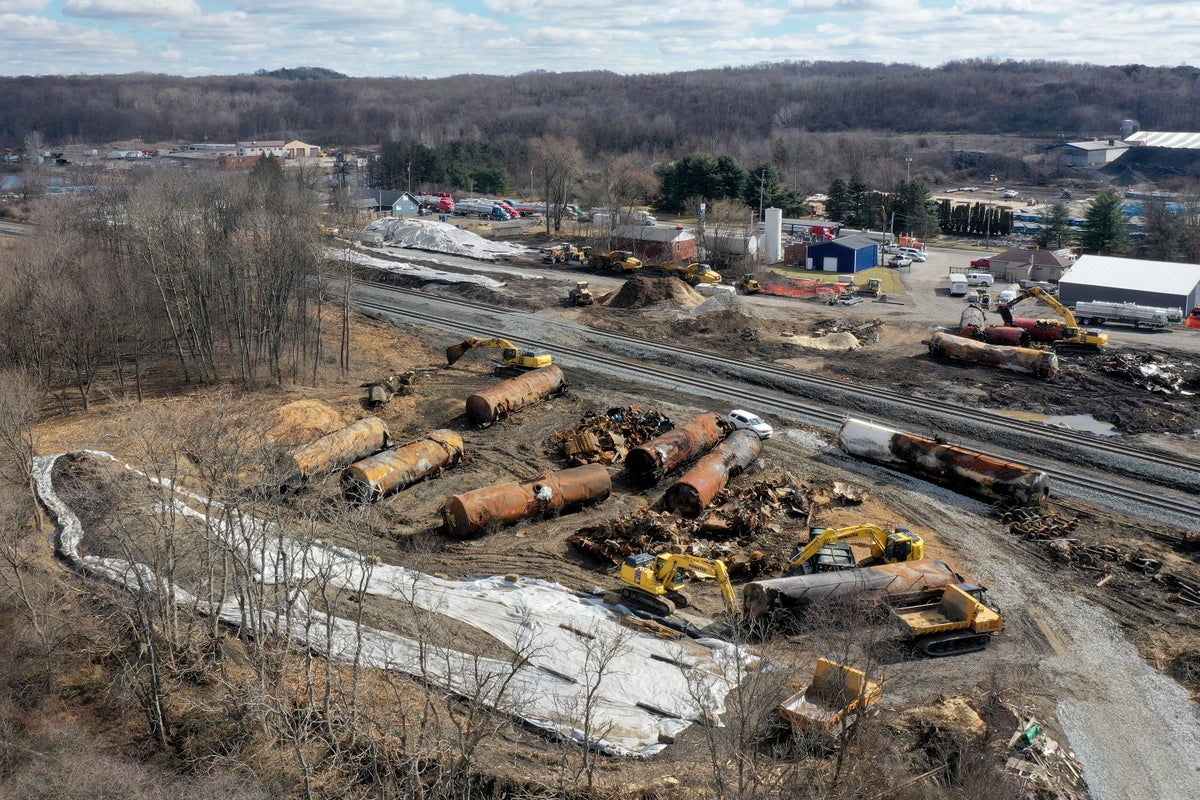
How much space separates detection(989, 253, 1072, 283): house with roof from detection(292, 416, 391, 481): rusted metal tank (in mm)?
50573

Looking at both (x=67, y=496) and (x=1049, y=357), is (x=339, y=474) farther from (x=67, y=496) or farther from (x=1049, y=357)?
(x=1049, y=357)

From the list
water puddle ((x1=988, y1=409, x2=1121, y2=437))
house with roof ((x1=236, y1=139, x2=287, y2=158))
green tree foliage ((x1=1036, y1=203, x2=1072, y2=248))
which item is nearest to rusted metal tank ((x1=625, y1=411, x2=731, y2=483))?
water puddle ((x1=988, y1=409, x2=1121, y2=437))

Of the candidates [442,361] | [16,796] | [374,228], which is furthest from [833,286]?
[16,796]

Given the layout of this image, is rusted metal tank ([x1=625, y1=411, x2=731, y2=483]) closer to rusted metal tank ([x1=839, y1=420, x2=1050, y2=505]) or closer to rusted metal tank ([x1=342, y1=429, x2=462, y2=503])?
rusted metal tank ([x1=839, y1=420, x2=1050, y2=505])

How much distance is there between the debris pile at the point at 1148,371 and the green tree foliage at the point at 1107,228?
3311 cm

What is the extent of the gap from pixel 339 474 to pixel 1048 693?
21.7 m

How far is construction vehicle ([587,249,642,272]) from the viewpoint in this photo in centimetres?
6794

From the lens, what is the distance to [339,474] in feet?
103

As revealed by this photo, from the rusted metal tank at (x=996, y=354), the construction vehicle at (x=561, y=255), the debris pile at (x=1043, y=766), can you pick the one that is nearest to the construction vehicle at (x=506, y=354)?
the rusted metal tank at (x=996, y=354)

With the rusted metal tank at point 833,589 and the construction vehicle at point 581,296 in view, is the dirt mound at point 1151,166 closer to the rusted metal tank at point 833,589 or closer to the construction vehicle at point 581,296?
the construction vehicle at point 581,296

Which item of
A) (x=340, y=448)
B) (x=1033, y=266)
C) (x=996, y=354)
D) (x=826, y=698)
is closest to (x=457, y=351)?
(x=340, y=448)

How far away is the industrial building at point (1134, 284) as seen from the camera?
184 ft

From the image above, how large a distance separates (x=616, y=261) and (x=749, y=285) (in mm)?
10844

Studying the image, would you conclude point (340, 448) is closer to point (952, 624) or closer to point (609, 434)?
point (609, 434)
